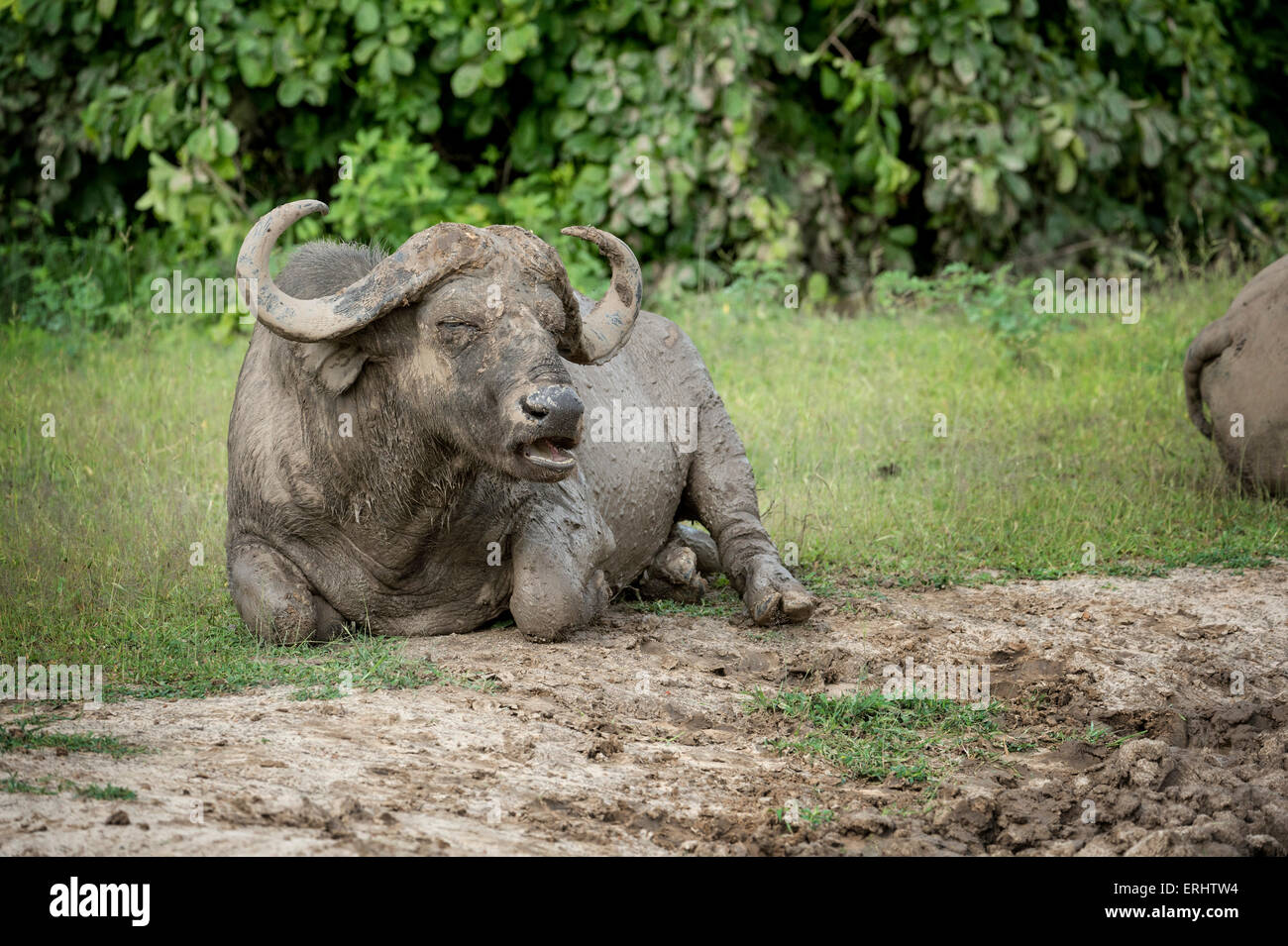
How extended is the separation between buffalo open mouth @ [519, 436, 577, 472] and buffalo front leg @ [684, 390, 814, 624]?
1460 mm

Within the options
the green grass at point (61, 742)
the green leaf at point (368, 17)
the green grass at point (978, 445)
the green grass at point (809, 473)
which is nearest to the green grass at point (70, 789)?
the green grass at point (61, 742)

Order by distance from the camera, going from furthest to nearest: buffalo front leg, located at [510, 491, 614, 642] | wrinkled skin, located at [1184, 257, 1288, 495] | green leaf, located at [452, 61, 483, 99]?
green leaf, located at [452, 61, 483, 99] → wrinkled skin, located at [1184, 257, 1288, 495] → buffalo front leg, located at [510, 491, 614, 642]

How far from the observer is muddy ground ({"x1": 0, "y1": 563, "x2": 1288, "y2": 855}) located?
349cm

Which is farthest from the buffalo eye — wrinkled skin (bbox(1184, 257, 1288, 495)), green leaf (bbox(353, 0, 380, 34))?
green leaf (bbox(353, 0, 380, 34))

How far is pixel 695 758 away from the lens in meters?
4.25

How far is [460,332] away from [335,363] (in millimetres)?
500

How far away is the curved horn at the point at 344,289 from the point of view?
4.63m

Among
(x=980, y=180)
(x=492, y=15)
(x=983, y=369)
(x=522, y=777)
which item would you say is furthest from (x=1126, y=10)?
(x=522, y=777)

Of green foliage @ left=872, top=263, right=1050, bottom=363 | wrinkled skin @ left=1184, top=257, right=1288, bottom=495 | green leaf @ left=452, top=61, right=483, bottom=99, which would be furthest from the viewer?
green leaf @ left=452, top=61, right=483, bottom=99

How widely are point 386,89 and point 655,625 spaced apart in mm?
6106

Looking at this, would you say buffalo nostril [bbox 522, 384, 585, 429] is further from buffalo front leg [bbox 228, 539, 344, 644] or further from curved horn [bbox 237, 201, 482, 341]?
buffalo front leg [bbox 228, 539, 344, 644]

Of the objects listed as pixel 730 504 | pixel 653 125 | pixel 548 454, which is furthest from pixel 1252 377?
pixel 653 125

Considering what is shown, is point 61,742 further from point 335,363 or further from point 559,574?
point 559,574

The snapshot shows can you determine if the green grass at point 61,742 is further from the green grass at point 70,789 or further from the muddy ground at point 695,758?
the green grass at point 70,789
